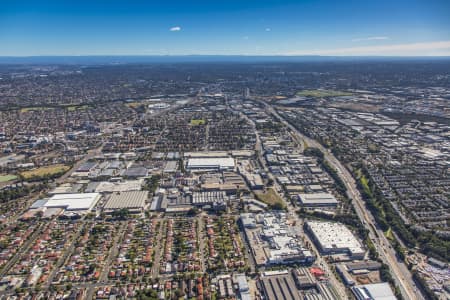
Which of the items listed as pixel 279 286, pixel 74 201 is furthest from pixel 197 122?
pixel 279 286

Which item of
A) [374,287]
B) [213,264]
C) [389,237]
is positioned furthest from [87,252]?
[389,237]

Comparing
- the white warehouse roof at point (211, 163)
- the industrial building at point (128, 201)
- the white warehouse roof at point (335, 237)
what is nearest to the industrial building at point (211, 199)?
the industrial building at point (128, 201)

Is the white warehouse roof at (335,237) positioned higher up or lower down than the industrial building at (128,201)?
lower down

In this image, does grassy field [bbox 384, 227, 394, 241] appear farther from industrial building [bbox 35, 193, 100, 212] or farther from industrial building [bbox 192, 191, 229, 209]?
industrial building [bbox 35, 193, 100, 212]

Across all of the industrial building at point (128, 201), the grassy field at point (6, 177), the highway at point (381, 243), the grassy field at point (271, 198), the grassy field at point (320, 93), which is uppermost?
the grassy field at point (320, 93)

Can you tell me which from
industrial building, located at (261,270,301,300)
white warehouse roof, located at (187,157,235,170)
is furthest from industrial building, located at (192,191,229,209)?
industrial building, located at (261,270,301,300)

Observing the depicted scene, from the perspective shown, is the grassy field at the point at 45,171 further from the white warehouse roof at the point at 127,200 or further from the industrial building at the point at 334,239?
the industrial building at the point at 334,239

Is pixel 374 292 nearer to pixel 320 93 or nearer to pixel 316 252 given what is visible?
pixel 316 252
